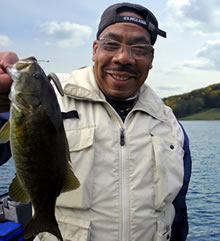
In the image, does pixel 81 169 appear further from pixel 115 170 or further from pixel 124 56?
pixel 124 56

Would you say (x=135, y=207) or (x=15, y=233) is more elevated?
(x=135, y=207)

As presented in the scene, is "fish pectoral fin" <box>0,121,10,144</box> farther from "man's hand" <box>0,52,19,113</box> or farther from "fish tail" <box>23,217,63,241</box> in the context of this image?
"fish tail" <box>23,217,63,241</box>

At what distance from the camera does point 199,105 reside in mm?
85062

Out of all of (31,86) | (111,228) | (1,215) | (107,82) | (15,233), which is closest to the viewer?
(31,86)

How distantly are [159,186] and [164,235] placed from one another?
0.59 m

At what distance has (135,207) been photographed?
2953 millimetres

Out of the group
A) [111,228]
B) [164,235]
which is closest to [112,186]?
[111,228]

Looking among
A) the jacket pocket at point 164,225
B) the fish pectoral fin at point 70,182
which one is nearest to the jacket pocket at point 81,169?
the fish pectoral fin at point 70,182

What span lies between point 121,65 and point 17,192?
1.92 m

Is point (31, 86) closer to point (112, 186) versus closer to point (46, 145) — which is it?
point (46, 145)

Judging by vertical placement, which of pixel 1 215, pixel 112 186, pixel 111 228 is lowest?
pixel 1 215

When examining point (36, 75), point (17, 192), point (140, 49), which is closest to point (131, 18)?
point (140, 49)

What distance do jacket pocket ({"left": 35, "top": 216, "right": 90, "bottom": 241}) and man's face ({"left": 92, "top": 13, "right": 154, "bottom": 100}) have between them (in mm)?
1580

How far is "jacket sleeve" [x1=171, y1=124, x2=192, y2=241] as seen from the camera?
358 cm
